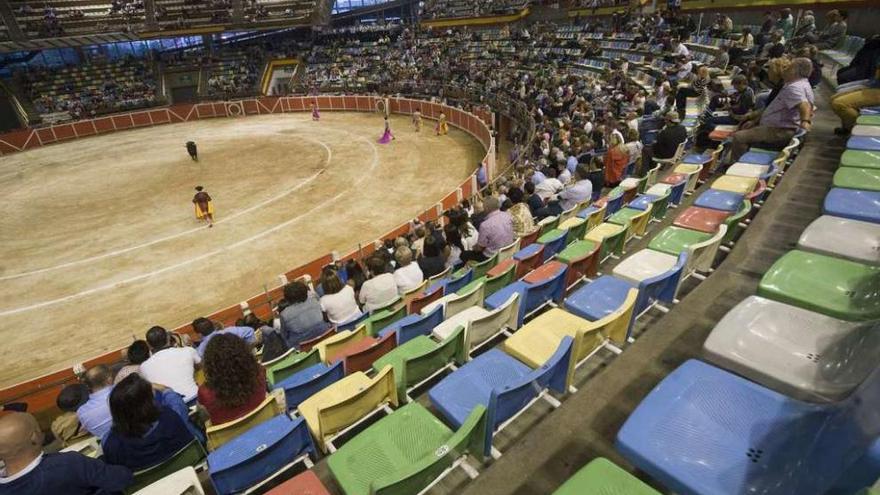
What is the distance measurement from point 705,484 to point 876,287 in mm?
Result: 2264

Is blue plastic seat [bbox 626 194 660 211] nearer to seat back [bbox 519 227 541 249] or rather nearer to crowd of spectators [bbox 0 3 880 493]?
seat back [bbox 519 227 541 249]

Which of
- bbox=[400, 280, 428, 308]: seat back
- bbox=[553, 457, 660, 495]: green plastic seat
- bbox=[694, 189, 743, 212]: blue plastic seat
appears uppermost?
bbox=[553, 457, 660, 495]: green plastic seat

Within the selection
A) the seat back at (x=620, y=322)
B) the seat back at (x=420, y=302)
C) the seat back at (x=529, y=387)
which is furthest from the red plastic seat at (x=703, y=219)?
the seat back at (x=420, y=302)

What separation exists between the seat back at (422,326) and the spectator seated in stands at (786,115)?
263 inches

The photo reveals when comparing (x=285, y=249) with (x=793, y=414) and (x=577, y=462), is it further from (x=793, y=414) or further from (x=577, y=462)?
(x=793, y=414)

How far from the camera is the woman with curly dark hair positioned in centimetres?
381

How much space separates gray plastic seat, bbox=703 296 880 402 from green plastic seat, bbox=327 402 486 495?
168 cm

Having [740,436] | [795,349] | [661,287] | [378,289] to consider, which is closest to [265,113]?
[378,289]

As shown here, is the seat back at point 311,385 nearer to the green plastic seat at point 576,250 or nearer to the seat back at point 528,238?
the green plastic seat at point 576,250

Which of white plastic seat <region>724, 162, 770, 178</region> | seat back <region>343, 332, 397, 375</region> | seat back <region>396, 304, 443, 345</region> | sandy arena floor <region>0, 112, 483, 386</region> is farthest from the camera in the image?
sandy arena floor <region>0, 112, 483, 386</region>

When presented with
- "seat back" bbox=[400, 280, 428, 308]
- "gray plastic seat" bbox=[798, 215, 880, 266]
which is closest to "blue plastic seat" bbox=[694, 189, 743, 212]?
"gray plastic seat" bbox=[798, 215, 880, 266]

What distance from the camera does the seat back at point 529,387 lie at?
301 cm

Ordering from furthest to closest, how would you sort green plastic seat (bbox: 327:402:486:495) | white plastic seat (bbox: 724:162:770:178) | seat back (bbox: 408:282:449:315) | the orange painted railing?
the orange painted railing, white plastic seat (bbox: 724:162:770:178), seat back (bbox: 408:282:449:315), green plastic seat (bbox: 327:402:486:495)

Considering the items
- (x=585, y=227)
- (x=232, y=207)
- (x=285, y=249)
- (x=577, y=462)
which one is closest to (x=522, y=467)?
(x=577, y=462)
